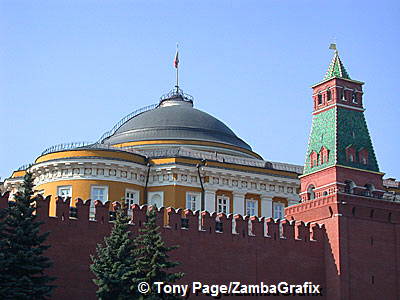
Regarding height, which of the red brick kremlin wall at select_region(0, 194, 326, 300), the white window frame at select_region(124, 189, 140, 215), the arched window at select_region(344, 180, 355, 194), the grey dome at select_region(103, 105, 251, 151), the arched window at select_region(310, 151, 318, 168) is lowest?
the red brick kremlin wall at select_region(0, 194, 326, 300)

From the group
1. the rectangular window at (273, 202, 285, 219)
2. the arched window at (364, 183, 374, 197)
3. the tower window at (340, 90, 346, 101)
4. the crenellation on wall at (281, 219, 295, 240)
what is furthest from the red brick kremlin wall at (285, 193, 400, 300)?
the rectangular window at (273, 202, 285, 219)

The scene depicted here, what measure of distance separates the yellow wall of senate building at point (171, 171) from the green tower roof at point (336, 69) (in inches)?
308

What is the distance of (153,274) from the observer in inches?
1217

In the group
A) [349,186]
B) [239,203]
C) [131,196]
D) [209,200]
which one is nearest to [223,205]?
[209,200]

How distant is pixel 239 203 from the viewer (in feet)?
151

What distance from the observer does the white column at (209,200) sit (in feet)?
148

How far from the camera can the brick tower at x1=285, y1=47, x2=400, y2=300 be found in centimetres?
3769

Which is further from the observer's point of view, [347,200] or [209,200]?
[209,200]

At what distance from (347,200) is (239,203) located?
917 centimetres

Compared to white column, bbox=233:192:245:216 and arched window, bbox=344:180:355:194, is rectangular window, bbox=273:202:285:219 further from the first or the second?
arched window, bbox=344:180:355:194

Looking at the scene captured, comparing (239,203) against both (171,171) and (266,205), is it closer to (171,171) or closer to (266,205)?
(266,205)

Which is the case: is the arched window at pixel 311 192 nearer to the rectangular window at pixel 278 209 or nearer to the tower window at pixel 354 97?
the tower window at pixel 354 97

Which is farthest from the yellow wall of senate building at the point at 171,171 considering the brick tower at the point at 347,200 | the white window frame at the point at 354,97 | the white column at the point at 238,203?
the white window frame at the point at 354,97

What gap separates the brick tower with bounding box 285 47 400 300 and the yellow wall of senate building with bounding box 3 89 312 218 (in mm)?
5827
